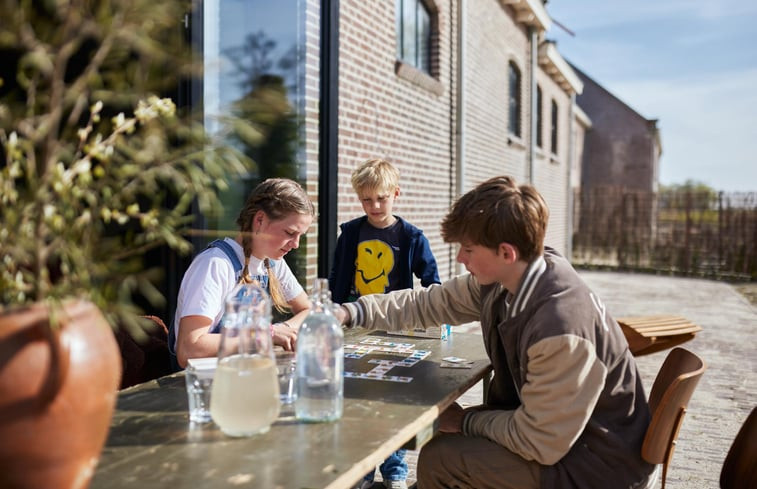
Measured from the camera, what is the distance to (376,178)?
3.65 metres

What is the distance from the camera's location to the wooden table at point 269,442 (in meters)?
1.38

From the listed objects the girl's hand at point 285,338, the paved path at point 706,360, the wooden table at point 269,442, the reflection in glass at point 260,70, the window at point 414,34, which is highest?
the window at point 414,34

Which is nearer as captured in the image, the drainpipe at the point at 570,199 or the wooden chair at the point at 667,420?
the wooden chair at the point at 667,420

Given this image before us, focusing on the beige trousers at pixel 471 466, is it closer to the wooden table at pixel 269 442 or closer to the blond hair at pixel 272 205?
the wooden table at pixel 269 442

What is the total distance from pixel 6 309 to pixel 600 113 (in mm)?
29161

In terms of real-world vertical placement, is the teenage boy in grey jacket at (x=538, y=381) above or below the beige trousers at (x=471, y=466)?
above

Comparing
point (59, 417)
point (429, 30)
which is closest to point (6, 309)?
point (59, 417)

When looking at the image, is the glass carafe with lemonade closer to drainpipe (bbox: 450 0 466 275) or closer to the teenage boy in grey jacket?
the teenage boy in grey jacket

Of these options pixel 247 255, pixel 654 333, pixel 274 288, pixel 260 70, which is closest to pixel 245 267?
pixel 247 255

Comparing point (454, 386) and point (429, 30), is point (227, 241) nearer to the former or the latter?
point (454, 386)

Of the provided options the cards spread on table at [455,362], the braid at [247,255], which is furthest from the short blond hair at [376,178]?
the cards spread on table at [455,362]

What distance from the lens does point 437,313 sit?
2.59m

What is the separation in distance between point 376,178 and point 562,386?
2017mm

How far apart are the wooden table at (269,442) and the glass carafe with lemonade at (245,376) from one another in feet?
0.19
